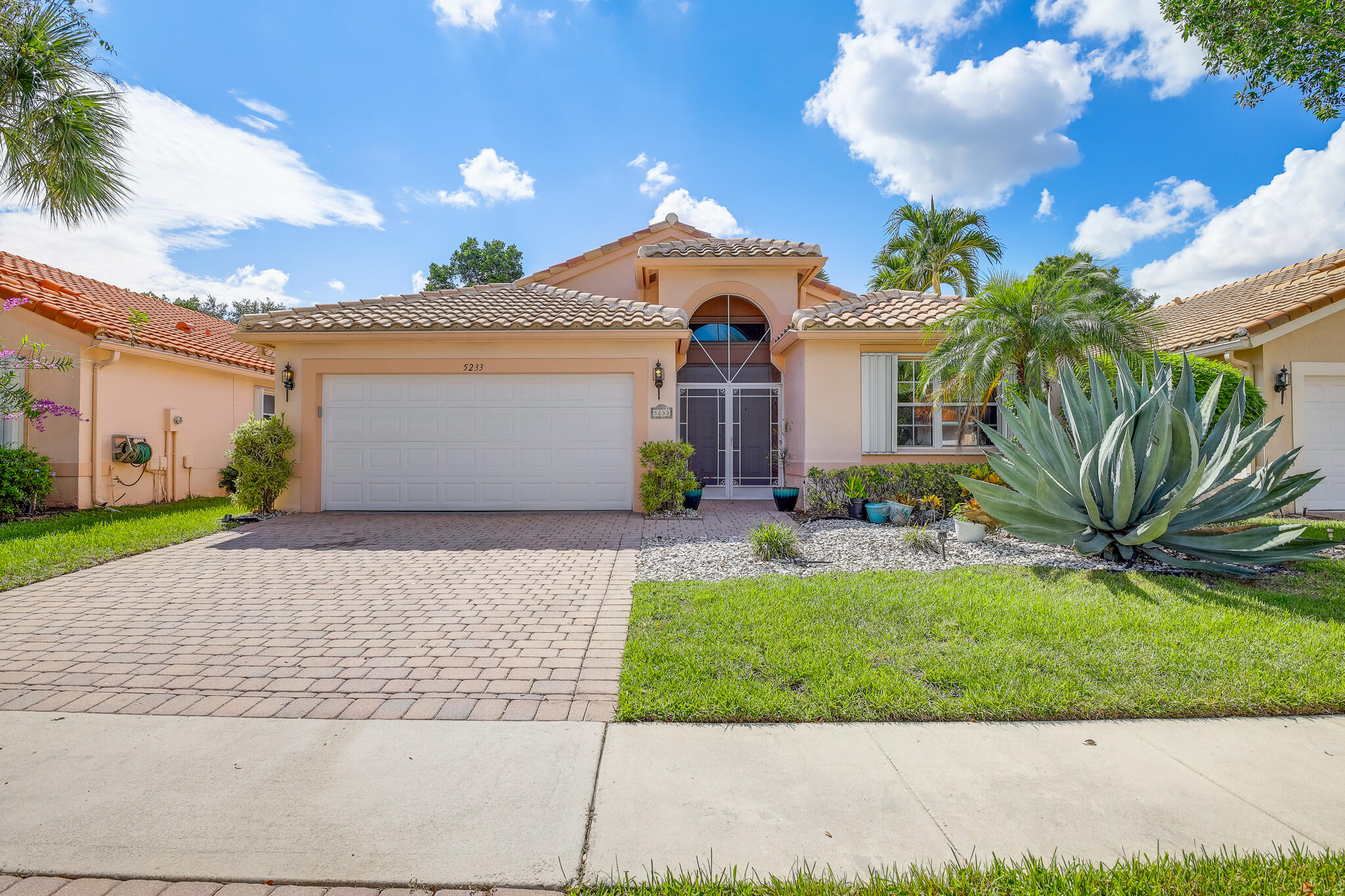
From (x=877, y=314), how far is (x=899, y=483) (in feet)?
11.3

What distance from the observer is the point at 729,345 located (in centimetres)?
1452

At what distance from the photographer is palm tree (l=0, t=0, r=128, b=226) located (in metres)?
7.66

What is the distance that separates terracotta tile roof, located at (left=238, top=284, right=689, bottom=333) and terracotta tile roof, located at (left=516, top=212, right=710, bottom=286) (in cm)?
372

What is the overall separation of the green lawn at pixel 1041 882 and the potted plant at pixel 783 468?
9529 mm

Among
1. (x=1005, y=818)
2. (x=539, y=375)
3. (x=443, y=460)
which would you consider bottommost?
(x=1005, y=818)

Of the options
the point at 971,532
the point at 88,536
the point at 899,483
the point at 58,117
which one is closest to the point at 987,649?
the point at 971,532

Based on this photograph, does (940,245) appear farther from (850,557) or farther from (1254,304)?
(850,557)

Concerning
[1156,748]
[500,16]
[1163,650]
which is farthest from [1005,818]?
[500,16]

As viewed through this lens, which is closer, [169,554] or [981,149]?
[169,554]

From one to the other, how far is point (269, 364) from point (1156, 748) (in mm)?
18869

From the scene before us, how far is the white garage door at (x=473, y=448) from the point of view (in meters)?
11.4

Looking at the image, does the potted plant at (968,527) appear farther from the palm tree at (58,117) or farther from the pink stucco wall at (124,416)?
the pink stucco wall at (124,416)

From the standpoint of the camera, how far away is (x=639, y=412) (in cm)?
1131

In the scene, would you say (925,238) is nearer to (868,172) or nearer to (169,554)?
(868,172)
